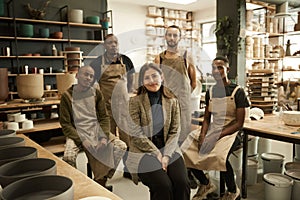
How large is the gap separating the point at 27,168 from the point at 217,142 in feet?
5.40

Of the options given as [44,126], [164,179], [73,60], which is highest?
[73,60]

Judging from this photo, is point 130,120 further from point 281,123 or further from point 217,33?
point 217,33

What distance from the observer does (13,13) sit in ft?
17.2

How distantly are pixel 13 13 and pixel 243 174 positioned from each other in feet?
16.2

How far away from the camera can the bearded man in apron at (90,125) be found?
249 centimetres

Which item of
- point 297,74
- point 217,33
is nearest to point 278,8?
point 217,33

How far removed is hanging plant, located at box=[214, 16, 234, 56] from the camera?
13.7 feet

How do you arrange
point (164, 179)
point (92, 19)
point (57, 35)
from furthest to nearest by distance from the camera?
1. point (92, 19)
2. point (57, 35)
3. point (164, 179)

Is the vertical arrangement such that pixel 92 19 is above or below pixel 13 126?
above

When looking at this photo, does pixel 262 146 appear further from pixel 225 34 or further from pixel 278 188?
pixel 225 34

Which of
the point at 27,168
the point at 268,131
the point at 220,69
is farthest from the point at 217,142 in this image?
the point at 27,168

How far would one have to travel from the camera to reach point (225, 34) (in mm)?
4219

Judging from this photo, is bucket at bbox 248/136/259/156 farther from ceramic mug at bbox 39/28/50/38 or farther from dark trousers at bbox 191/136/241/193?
ceramic mug at bbox 39/28/50/38

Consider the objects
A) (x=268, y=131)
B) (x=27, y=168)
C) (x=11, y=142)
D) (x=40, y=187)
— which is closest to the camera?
(x=40, y=187)
